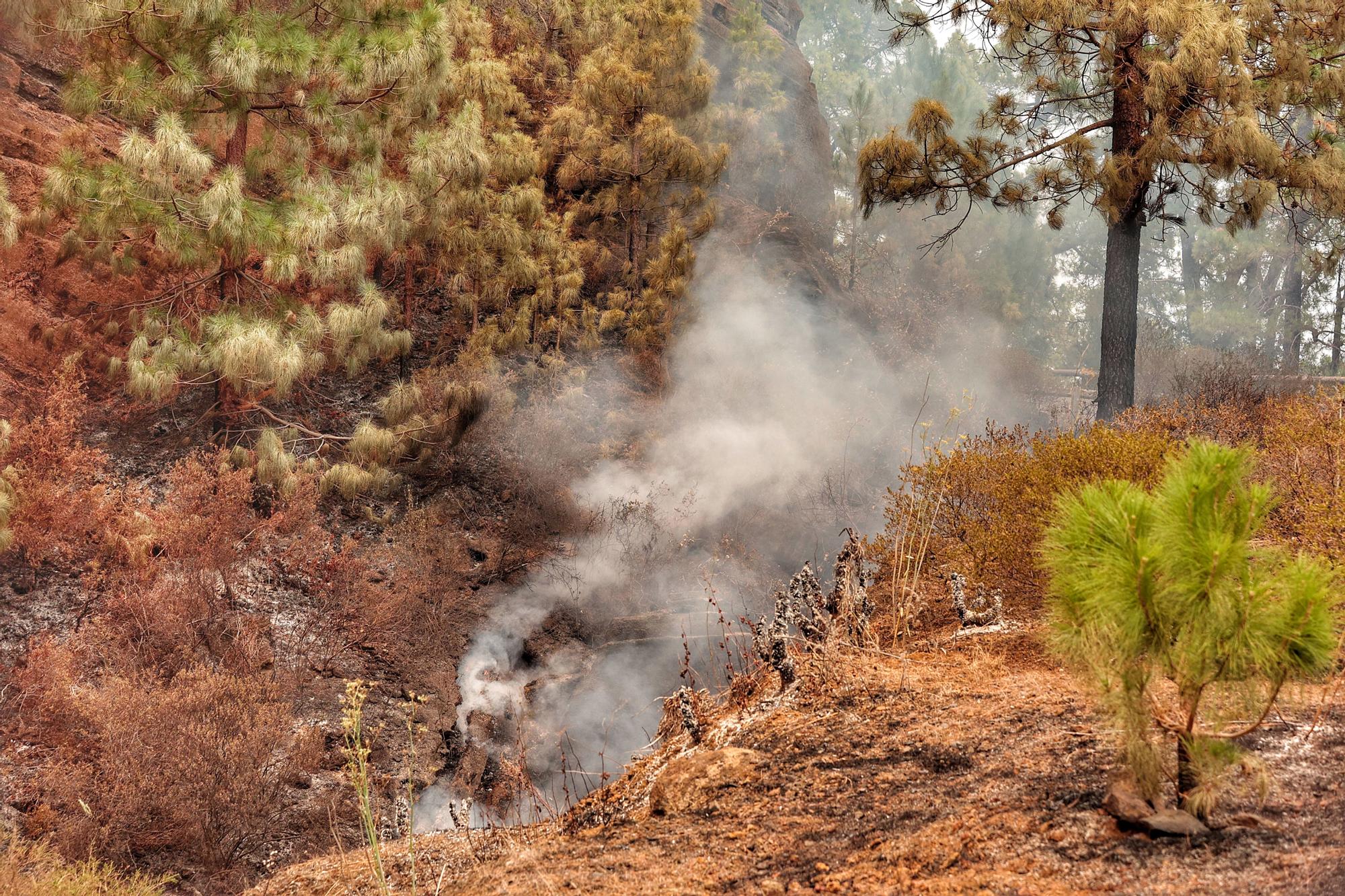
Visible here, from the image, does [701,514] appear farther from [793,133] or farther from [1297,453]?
[793,133]

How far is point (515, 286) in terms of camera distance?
11070mm

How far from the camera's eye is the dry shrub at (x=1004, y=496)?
16.2 ft

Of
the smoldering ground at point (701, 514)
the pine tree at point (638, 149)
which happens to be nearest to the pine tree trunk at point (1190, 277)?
the smoldering ground at point (701, 514)

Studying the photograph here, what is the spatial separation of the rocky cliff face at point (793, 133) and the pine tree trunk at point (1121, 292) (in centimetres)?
1089

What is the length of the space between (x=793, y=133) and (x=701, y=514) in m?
12.0

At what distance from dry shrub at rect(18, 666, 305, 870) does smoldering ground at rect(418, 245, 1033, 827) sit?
1.62 meters

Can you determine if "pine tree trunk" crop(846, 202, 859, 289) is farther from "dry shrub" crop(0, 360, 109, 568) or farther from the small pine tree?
the small pine tree

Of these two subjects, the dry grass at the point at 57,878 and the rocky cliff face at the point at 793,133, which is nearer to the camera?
the dry grass at the point at 57,878

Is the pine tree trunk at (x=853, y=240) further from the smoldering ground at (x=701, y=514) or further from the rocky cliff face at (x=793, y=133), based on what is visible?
the smoldering ground at (x=701, y=514)

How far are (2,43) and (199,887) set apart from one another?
9911 millimetres

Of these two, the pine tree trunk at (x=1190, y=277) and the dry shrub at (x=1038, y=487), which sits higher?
the pine tree trunk at (x=1190, y=277)

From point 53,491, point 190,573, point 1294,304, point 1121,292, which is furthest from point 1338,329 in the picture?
point 53,491

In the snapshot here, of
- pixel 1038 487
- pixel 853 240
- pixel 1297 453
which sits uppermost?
pixel 853 240

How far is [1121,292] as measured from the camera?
850 cm
